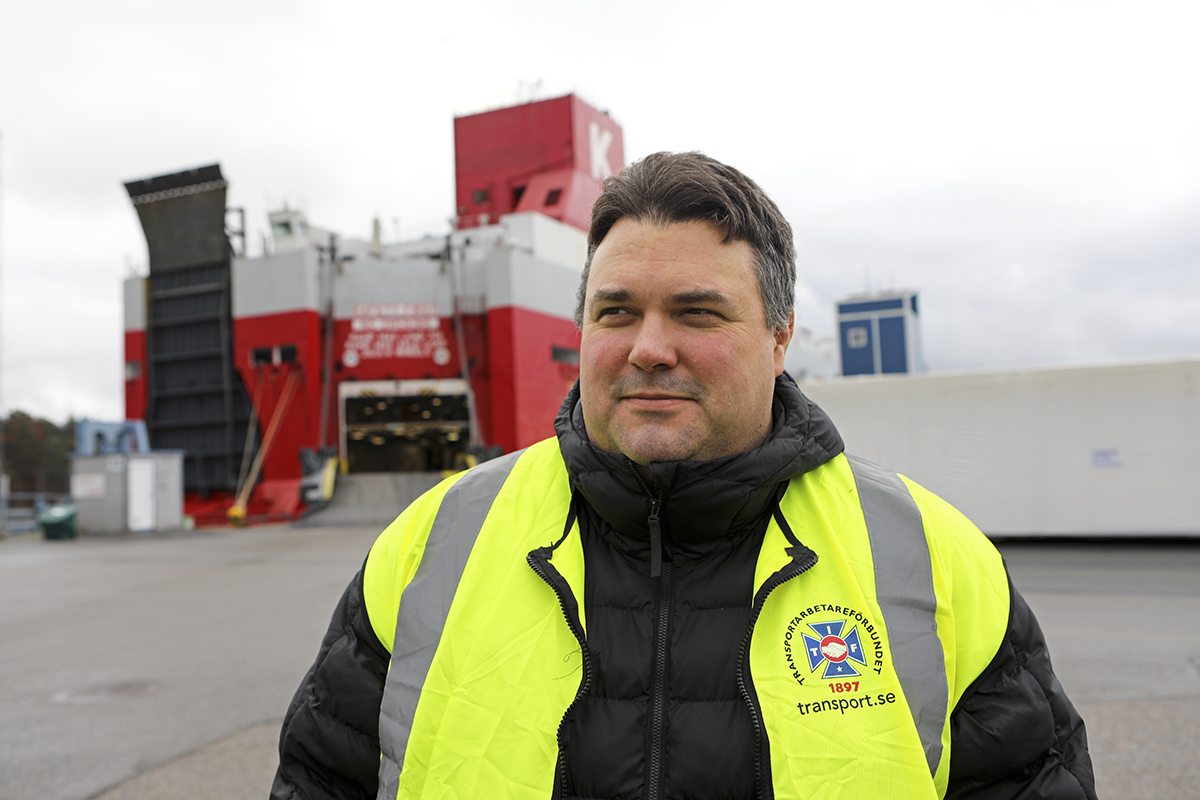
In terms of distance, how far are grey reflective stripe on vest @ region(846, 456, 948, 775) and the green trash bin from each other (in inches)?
755

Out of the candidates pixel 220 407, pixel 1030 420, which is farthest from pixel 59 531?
pixel 1030 420

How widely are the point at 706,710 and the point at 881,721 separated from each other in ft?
0.92

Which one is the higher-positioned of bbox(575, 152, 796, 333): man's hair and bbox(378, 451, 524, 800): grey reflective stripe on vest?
bbox(575, 152, 796, 333): man's hair

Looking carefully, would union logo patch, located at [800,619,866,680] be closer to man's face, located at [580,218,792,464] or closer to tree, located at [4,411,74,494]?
man's face, located at [580,218,792,464]

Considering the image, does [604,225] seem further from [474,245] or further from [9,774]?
[474,245]

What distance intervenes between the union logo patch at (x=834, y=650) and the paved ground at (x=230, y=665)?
2805mm

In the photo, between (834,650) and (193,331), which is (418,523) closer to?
(834,650)

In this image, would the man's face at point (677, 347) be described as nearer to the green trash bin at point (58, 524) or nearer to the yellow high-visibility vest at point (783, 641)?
the yellow high-visibility vest at point (783, 641)

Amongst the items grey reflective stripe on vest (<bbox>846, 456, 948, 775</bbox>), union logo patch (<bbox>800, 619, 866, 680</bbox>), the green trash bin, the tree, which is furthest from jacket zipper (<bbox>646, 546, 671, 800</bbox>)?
the tree

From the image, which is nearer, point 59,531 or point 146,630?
point 146,630

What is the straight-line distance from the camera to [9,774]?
3.79 metres

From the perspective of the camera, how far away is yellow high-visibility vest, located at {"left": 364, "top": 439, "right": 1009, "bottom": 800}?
4.20 ft

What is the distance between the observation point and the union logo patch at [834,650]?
1316 mm

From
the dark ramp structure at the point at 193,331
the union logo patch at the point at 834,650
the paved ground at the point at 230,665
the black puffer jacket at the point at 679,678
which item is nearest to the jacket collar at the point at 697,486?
the black puffer jacket at the point at 679,678
